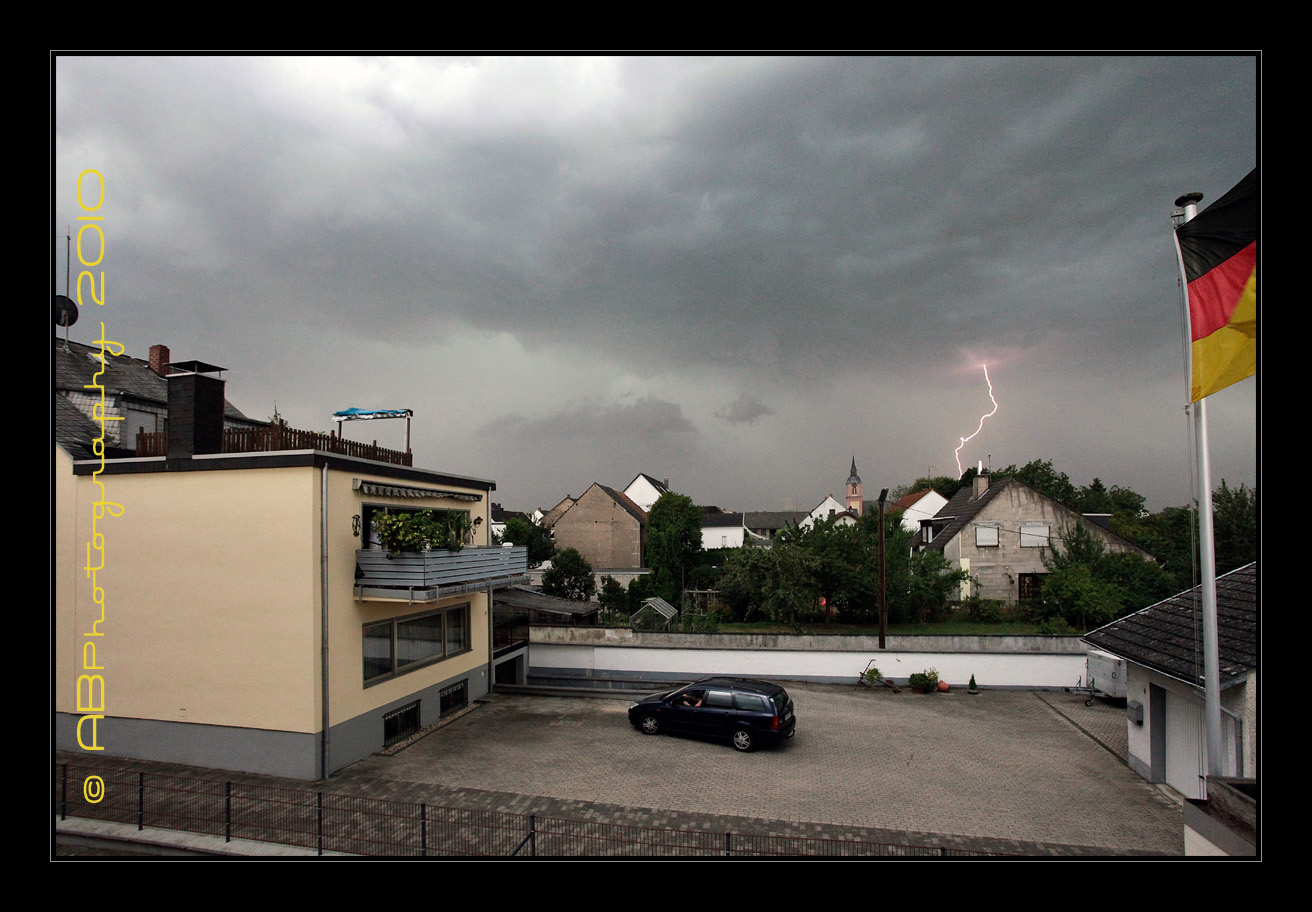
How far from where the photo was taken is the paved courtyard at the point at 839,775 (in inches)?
440

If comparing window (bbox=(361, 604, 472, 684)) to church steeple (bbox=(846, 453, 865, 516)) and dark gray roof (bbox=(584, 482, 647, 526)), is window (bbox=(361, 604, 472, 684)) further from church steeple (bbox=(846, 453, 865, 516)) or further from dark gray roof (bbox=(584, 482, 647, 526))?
church steeple (bbox=(846, 453, 865, 516))

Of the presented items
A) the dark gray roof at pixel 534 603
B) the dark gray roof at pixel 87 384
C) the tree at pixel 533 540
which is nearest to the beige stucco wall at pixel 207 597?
the dark gray roof at pixel 87 384

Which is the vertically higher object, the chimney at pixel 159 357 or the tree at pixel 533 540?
the chimney at pixel 159 357

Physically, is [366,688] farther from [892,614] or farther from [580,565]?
[580,565]

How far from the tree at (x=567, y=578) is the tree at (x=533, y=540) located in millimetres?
8100

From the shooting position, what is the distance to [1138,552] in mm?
30578

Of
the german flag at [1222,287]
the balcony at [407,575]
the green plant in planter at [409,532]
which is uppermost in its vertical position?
the german flag at [1222,287]

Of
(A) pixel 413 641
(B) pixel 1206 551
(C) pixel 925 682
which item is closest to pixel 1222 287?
(B) pixel 1206 551

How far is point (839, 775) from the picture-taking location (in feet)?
44.2

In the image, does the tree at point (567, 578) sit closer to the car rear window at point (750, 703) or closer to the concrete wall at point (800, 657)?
Answer: the concrete wall at point (800, 657)

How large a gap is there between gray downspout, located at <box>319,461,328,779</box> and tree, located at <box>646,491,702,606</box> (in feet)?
79.0

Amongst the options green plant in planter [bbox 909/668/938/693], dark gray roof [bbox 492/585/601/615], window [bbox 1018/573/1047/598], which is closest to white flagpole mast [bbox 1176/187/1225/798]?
green plant in planter [bbox 909/668/938/693]

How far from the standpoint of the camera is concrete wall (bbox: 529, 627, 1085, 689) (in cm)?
2147

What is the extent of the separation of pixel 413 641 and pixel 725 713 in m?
8.02
